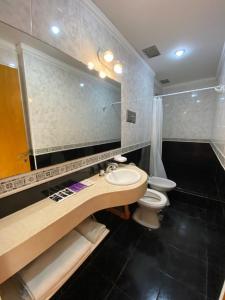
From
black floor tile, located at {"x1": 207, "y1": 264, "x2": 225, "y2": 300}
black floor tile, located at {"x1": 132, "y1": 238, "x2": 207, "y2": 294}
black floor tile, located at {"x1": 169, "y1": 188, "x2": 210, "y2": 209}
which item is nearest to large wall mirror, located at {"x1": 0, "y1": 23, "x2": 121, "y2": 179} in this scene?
black floor tile, located at {"x1": 132, "y1": 238, "x2": 207, "y2": 294}

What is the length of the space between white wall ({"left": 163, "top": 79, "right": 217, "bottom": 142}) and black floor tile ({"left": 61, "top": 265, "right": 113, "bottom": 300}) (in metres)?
2.88

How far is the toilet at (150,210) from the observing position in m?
1.79

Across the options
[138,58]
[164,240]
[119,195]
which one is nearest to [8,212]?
[119,195]

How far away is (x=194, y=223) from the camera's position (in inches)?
78.0

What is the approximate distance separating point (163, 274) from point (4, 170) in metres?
1.61

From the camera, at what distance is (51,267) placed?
2.76ft

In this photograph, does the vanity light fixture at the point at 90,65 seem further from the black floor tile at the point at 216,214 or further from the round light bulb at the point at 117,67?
the black floor tile at the point at 216,214

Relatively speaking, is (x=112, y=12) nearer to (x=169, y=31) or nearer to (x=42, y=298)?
(x=169, y=31)

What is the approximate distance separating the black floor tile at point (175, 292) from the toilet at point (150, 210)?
0.64 metres

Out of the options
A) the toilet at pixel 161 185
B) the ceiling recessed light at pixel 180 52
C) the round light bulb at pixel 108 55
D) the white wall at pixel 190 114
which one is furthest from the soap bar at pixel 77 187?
the white wall at pixel 190 114

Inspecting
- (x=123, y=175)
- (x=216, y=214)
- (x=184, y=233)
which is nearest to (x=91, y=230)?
(x=123, y=175)

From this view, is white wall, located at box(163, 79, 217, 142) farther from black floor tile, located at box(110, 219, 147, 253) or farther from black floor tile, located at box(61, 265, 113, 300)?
black floor tile, located at box(61, 265, 113, 300)

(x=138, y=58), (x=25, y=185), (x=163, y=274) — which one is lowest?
(x=163, y=274)

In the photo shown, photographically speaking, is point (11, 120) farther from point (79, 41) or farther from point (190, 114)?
point (190, 114)
